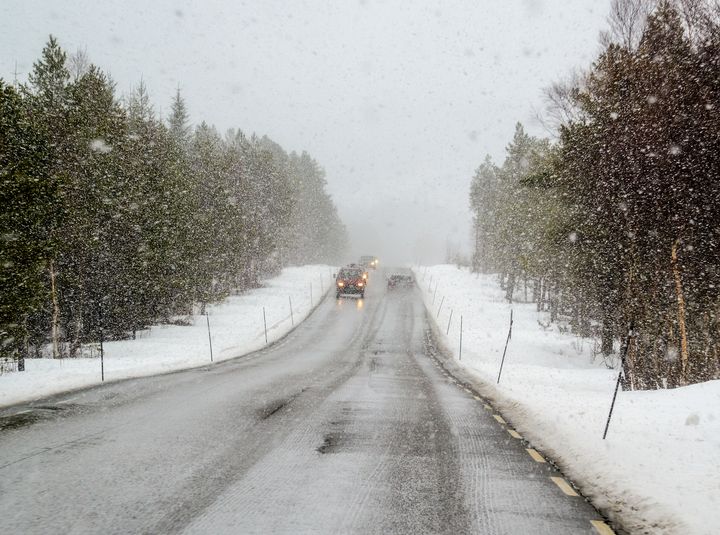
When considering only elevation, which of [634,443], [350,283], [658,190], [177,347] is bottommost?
[177,347]

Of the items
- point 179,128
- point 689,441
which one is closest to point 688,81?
point 689,441

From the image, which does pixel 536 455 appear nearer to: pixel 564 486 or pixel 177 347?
pixel 564 486

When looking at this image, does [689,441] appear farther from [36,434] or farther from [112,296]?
[112,296]

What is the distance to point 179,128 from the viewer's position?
4756 centimetres

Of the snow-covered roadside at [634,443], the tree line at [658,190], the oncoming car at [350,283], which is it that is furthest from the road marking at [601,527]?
the oncoming car at [350,283]

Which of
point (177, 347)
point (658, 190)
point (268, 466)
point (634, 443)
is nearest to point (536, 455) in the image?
point (634, 443)

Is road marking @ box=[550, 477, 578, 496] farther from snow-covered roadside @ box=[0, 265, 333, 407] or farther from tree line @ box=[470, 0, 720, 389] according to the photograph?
snow-covered roadside @ box=[0, 265, 333, 407]

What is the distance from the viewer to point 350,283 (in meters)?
43.6

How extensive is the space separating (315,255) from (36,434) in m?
82.6

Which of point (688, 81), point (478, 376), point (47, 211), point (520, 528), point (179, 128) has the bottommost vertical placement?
point (478, 376)

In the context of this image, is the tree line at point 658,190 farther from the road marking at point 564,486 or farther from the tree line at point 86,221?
Answer: the tree line at point 86,221

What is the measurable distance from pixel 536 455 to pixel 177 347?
17.3m

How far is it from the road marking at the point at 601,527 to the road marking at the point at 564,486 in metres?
0.75

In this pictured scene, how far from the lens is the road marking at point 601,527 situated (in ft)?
15.4
